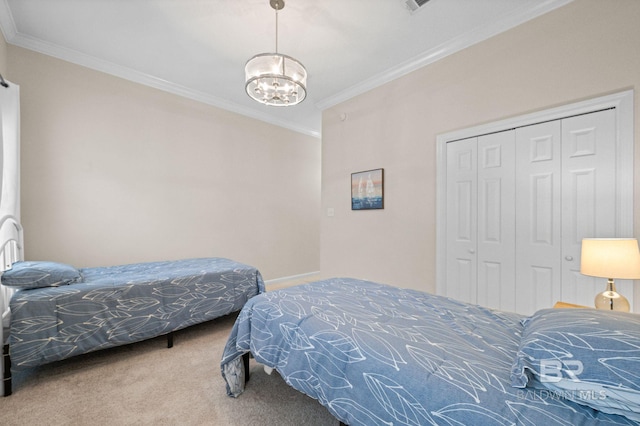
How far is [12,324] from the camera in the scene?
1.76 meters

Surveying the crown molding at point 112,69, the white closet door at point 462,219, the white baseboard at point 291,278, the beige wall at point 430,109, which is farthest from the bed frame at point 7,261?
the white closet door at point 462,219

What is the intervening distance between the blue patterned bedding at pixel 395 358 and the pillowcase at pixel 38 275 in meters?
1.49

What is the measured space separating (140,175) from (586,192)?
4.58 metres

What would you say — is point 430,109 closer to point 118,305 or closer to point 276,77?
point 276,77

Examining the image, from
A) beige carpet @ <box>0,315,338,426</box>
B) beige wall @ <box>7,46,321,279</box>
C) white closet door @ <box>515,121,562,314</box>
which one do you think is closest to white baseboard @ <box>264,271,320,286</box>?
beige wall @ <box>7,46,321,279</box>

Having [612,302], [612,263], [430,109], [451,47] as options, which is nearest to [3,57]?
[430,109]

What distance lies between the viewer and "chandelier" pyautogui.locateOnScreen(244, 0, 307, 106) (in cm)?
203

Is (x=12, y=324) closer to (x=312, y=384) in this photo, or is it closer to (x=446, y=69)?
(x=312, y=384)

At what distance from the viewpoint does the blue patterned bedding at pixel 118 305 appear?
1812mm

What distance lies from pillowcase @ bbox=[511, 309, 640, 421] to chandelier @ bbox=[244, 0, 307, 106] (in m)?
2.10

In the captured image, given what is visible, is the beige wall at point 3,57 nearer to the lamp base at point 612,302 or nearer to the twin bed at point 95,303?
the twin bed at point 95,303

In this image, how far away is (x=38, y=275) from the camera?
6.36 feet

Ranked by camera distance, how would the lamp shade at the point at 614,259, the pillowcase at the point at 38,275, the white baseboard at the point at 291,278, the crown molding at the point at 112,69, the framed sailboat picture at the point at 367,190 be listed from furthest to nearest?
the white baseboard at the point at 291,278 < the framed sailboat picture at the point at 367,190 < the crown molding at the point at 112,69 < the pillowcase at the point at 38,275 < the lamp shade at the point at 614,259

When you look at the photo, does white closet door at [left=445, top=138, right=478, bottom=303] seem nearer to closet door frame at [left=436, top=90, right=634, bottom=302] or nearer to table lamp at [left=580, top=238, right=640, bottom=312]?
closet door frame at [left=436, top=90, right=634, bottom=302]
